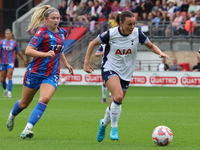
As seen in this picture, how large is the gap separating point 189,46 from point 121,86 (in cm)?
1863

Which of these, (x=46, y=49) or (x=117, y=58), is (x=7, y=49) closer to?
(x=46, y=49)

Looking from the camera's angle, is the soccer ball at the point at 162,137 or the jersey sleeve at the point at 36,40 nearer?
the soccer ball at the point at 162,137

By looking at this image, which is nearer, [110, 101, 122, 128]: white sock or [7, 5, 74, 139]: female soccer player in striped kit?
[110, 101, 122, 128]: white sock

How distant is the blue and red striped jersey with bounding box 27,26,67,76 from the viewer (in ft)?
29.4

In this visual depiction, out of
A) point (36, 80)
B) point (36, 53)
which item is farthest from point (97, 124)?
point (36, 53)

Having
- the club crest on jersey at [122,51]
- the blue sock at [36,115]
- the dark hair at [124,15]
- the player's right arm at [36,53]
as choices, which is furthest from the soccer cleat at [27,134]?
the dark hair at [124,15]

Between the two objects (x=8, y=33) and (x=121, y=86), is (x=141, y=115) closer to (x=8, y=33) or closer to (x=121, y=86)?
(x=121, y=86)

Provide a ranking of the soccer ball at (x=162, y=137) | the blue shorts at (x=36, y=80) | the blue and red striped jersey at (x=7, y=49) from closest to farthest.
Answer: the soccer ball at (x=162, y=137) < the blue shorts at (x=36, y=80) < the blue and red striped jersey at (x=7, y=49)

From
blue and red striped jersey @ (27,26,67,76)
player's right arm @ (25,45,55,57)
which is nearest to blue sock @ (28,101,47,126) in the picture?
blue and red striped jersey @ (27,26,67,76)

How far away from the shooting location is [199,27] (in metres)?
26.1

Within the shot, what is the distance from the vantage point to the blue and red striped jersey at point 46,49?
8.96 meters

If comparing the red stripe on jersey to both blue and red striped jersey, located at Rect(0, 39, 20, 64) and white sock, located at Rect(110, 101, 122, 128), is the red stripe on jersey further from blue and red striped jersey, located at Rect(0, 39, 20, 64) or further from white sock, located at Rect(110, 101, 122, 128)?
blue and red striped jersey, located at Rect(0, 39, 20, 64)

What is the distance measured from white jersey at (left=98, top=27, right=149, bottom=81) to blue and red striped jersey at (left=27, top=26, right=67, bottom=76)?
784 millimetres

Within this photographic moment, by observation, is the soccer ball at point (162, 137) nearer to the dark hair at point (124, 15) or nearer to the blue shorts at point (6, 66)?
the dark hair at point (124, 15)
